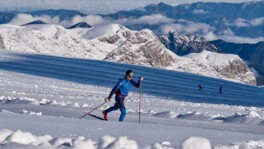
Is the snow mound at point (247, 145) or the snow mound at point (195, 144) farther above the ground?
the snow mound at point (195, 144)

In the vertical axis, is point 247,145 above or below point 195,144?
below

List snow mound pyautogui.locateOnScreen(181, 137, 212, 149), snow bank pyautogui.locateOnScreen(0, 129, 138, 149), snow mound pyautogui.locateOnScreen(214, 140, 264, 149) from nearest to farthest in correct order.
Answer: snow bank pyautogui.locateOnScreen(0, 129, 138, 149) < snow mound pyautogui.locateOnScreen(181, 137, 212, 149) < snow mound pyautogui.locateOnScreen(214, 140, 264, 149)

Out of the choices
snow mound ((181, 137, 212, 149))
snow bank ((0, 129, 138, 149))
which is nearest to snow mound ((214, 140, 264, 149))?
snow mound ((181, 137, 212, 149))

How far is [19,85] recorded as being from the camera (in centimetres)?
3180

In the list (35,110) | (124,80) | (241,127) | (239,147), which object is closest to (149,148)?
(239,147)

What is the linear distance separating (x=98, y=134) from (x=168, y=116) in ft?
26.3

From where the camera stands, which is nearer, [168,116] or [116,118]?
[116,118]

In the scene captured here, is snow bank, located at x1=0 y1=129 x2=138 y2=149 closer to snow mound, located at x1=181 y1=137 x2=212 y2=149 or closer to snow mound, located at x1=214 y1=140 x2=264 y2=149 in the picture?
snow mound, located at x1=181 y1=137 x2=212 y2=149

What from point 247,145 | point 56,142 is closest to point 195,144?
point 247,145

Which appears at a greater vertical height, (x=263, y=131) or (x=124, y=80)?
(x=124, y=80)

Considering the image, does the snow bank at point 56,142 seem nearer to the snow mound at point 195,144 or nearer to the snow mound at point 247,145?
the snow mound at point 195,144

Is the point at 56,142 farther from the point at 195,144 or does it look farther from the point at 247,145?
the point at 247,145

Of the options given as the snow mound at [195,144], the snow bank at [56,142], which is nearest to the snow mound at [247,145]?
the snow mound at [195,144]

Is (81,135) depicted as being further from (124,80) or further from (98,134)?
(124,80)
